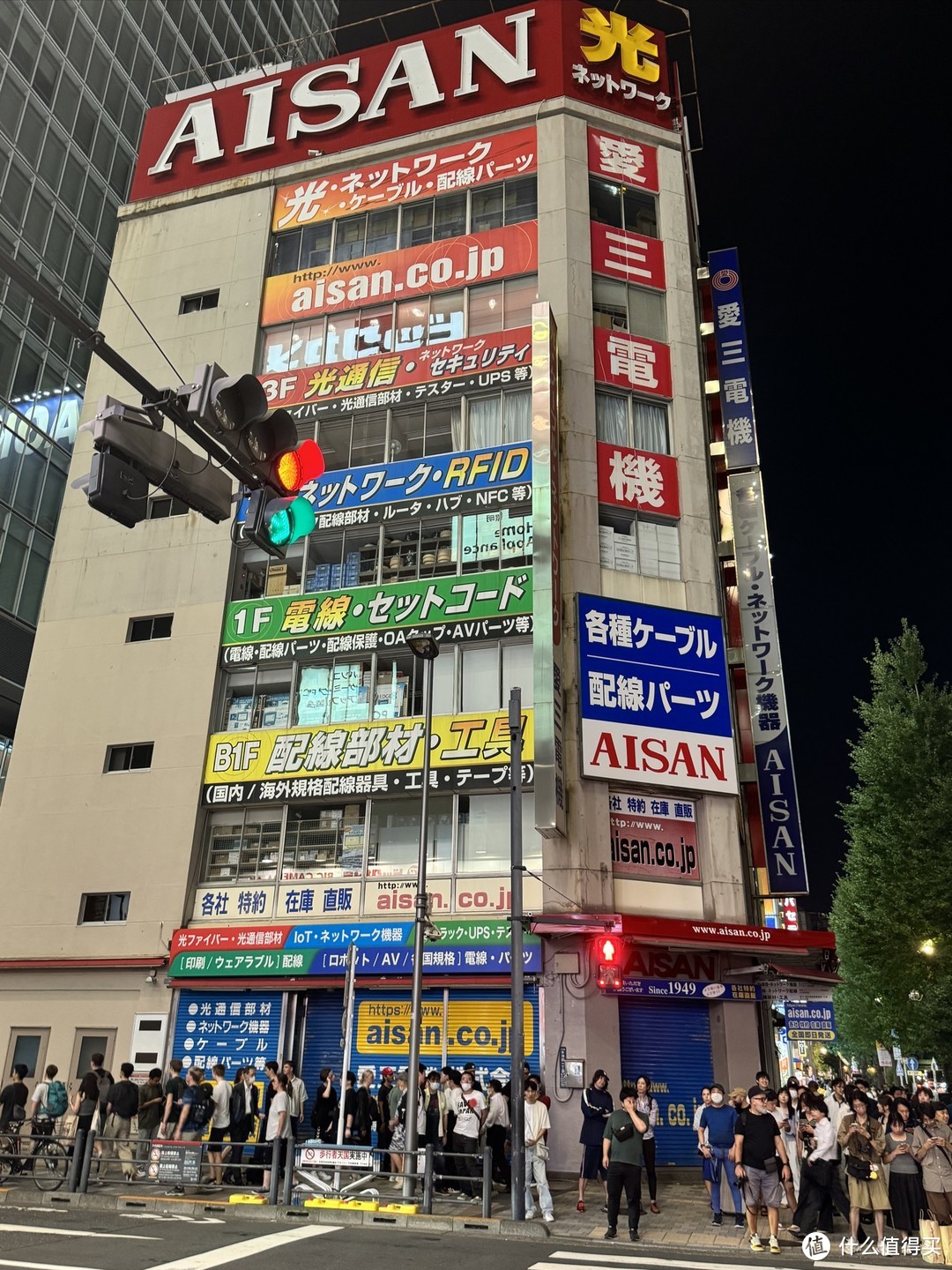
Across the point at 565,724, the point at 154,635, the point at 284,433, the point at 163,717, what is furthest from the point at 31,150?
the point at 284,433

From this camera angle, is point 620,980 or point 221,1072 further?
point 620,980

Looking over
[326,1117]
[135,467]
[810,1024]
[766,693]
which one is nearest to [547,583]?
[766,693]

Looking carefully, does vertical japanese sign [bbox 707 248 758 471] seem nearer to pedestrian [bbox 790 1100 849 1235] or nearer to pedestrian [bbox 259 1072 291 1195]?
pedestrian [bbox 790 1100 849 1235]

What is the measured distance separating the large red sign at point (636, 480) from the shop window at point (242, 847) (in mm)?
11546

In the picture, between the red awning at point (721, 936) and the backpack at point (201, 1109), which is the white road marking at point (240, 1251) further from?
the red awning at point (721, 936)

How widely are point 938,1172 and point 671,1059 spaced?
935 cm

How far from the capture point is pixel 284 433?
7348 mm

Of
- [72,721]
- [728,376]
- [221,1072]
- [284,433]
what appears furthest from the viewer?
[728,376]

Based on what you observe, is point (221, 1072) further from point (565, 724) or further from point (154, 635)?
point (154, 635)

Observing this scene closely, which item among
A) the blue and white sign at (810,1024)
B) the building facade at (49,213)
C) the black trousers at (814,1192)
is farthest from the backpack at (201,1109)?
the building facade at (49,213)

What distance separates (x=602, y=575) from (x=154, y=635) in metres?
12.0

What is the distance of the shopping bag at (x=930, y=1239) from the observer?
11.6m

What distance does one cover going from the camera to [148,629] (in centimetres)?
2655

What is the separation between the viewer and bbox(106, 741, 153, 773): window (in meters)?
24.9
